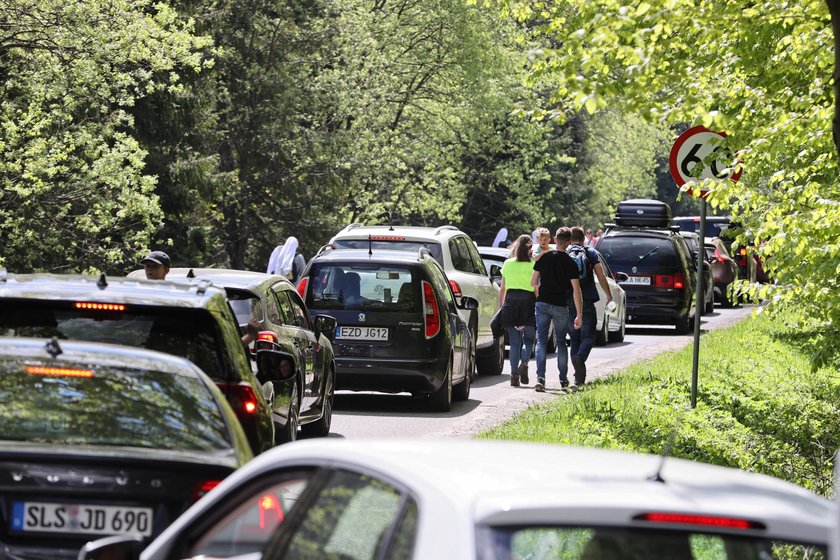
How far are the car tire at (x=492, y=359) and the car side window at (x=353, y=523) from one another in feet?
57.3

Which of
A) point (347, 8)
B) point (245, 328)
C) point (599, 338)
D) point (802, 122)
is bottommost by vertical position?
point (599, 338)

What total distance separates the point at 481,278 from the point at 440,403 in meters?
5.42

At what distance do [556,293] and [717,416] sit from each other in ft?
12.5

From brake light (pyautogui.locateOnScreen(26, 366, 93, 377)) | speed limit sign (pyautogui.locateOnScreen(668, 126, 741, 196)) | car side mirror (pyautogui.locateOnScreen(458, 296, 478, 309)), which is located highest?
speed limit sign (pyautogui.locateOnScreen(668, 126, 741, 196))

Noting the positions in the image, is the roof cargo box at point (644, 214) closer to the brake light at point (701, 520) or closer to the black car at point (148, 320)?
the black car at point (148, 320)

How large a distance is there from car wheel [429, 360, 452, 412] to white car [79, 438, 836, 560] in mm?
12187

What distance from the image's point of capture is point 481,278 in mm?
21797

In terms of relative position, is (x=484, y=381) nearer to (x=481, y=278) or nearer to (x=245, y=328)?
(x=481, y=278)

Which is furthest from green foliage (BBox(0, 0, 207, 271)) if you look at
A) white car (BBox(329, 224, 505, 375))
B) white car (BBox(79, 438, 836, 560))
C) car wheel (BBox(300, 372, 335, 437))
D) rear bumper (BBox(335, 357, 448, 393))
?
white car (BBox(79, 438, 836, 560))

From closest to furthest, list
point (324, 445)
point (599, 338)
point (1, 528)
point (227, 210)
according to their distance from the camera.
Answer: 1. point (324, 445)
2. point (1, 528)
3. point (599, 338)
4. point (227, 210)

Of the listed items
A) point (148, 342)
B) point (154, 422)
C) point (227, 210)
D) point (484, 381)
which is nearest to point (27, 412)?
point (154, 422)

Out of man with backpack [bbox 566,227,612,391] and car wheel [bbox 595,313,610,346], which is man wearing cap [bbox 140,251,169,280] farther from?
car wheel [bbox 595,313,610,346]

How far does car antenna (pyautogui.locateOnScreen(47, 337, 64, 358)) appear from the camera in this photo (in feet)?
20.4

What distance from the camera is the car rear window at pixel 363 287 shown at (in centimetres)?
1633
